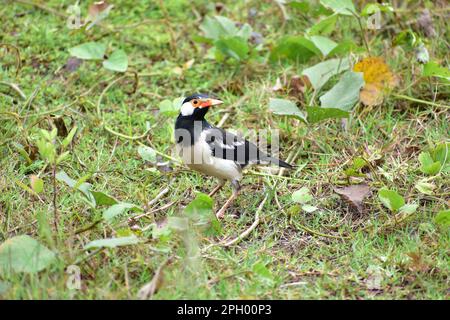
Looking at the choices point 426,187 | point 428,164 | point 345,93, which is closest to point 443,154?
point 428,164

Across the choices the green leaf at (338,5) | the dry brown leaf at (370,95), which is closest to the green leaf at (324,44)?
the green leaf at (338,5)

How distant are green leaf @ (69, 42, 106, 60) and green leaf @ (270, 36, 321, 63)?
1.43m

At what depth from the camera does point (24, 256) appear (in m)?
3.63

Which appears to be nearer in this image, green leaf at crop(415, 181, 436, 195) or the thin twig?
the thin twig

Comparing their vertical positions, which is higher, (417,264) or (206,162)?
(206,162)

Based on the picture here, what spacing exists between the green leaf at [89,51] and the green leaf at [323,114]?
1875 millimetres

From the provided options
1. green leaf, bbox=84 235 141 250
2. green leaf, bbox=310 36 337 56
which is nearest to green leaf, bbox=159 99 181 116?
green leaf, bbox=310 36 337 56

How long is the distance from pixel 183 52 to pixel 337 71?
1522 mm

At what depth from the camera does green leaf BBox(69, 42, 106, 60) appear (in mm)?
5750

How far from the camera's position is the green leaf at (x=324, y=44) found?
5.71 m

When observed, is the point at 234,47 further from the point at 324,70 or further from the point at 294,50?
the point at 324,70

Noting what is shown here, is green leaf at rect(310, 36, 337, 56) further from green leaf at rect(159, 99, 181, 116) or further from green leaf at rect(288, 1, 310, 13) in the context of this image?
green leaf at rect(159, 99, 181, 116)

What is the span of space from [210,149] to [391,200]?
1192 millimetres
